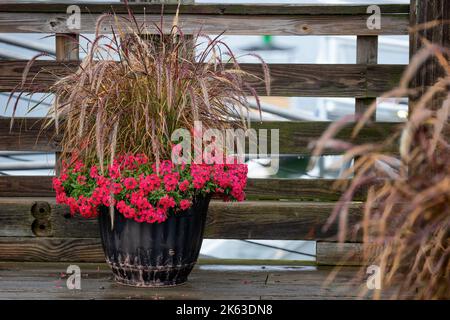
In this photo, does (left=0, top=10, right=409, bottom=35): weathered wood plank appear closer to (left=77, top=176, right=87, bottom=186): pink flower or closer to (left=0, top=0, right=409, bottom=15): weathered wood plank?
(left=0, top=0, right=409, bottom=15): weathered wood plank

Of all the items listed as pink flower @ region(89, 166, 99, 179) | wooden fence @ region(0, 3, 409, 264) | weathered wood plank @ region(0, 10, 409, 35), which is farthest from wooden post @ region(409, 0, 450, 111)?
pink flower @ region(89, 166, 99, 179)

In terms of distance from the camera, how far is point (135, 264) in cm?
418

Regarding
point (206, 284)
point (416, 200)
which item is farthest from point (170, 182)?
point (416, 200)

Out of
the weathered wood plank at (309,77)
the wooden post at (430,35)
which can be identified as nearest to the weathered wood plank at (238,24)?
the weathered wood plank at (309,77)

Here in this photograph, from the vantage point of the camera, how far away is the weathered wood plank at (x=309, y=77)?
5031mm

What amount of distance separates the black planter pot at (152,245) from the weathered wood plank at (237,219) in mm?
673

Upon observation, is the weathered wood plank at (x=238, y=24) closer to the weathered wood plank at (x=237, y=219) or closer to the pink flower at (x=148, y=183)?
the weathered wood plank at (x=237, y=219)

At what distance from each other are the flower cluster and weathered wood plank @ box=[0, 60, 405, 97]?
101cm

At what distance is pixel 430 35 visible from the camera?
4.70m

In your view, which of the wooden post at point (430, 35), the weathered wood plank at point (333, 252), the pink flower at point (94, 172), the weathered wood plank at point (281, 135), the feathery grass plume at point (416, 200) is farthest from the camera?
the weathered wood plank at point (281, 135)

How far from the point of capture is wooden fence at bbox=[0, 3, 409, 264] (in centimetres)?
495

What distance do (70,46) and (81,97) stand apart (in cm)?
103
